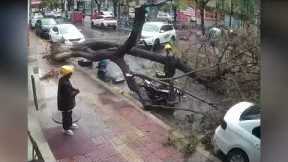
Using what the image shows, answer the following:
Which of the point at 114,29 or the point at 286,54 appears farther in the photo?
the point at 114,29

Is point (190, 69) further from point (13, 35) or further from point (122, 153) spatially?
point (13, 35)

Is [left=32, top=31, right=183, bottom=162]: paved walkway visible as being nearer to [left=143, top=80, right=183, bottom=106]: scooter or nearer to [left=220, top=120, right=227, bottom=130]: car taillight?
[left=143, top=80, right=183, bottom=106]: scooter

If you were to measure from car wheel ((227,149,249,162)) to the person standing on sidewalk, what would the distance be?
1222 millimetres

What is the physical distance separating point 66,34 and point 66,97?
0.51 meters

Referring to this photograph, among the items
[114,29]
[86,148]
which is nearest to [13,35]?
[114,29]

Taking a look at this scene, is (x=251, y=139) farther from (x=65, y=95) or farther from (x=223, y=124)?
(x=65, y=95)

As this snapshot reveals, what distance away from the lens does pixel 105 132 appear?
2.95 m

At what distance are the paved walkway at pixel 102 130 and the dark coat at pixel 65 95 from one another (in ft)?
0.12

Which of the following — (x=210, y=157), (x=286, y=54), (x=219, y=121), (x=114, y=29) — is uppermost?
(x=114, y=29)

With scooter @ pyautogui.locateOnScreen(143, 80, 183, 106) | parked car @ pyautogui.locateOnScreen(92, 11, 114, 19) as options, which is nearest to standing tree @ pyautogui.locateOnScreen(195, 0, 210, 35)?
scooter @ pyautogui.locateOnScreen(143, 80, 183, 106)

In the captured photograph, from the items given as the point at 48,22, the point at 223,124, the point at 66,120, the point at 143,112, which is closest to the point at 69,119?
the point at 66,120

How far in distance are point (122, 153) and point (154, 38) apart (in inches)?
37.5

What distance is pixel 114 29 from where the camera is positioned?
3.04 m

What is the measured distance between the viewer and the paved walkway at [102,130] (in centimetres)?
290
